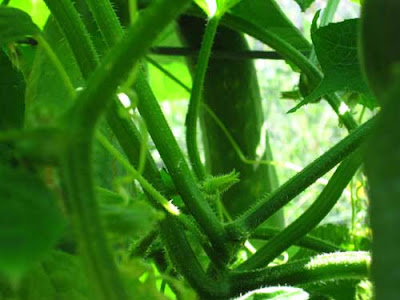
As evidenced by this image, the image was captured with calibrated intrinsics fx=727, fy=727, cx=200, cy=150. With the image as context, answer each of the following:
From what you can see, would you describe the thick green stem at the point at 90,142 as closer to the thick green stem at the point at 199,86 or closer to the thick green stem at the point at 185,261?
the thick green stem at the point at 185,261

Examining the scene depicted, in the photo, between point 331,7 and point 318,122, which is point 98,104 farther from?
point 318,122

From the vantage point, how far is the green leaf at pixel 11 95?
1.87 ft

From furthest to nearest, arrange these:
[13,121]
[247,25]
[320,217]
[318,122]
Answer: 1. [318,122]
2. [247,25]
3. [320,217]
4. [13,121]

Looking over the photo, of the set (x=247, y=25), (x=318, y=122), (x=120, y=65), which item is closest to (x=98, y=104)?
(x=120, y=65)

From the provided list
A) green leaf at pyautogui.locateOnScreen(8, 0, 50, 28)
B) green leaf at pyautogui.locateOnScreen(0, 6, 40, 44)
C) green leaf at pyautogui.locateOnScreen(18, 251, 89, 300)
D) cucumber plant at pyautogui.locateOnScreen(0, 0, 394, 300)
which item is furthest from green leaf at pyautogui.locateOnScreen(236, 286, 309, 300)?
green leaf at pyautogui.locateOnScreen(8, 0, 50, 28)

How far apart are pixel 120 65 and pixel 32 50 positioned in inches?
26.4

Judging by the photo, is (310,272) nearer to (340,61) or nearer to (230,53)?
(340,61)

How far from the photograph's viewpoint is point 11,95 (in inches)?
23.0

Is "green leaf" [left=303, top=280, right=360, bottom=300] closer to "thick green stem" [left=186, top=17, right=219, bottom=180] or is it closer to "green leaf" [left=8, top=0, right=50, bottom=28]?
"thick green stem" [left=186, top=17, right=219, bottom=180]

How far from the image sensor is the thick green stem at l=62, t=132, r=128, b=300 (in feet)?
0.99

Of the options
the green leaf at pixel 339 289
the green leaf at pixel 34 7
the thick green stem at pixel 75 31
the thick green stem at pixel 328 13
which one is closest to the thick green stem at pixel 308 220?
the green leaf at pixel 339 289

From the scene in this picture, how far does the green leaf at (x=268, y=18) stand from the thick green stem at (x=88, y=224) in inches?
25.9

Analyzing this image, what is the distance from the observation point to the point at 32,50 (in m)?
0.96

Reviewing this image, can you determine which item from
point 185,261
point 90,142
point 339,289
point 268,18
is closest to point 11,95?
point 185,261
